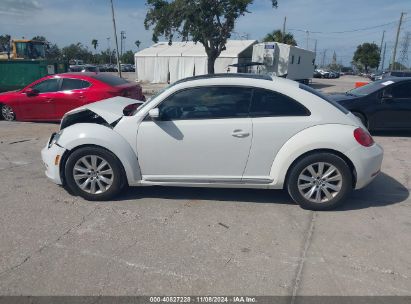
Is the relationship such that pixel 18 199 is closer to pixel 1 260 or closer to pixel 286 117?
pixel 1 260

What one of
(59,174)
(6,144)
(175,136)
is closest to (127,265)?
(175,136)

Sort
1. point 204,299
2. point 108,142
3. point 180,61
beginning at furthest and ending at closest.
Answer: point 180,61, point 108,142, point 204,299

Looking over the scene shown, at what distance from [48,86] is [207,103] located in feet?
21.2

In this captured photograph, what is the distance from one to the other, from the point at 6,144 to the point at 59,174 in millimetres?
3839

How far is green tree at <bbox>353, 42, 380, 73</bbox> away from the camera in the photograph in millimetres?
68500

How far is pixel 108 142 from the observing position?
4074 mm

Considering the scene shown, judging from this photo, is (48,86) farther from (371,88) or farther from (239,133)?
(371,88)

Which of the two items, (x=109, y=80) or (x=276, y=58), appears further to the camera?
(x=276, y=58)

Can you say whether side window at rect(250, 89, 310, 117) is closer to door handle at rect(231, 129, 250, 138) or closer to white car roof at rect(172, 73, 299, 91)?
white car roof at rect(172, 73, 299, 91)

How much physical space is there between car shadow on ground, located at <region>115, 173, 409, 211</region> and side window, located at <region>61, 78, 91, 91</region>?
500cm

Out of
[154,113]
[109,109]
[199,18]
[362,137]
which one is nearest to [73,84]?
[109,109]

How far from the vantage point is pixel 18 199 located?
4.35 m

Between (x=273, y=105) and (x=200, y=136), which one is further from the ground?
(x=273, y=105)

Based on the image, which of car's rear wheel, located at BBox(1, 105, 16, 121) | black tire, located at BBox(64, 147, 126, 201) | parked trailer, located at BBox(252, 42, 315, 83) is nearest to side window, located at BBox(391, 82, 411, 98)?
black tire, located at BBox(64, 147, 126, 201)
